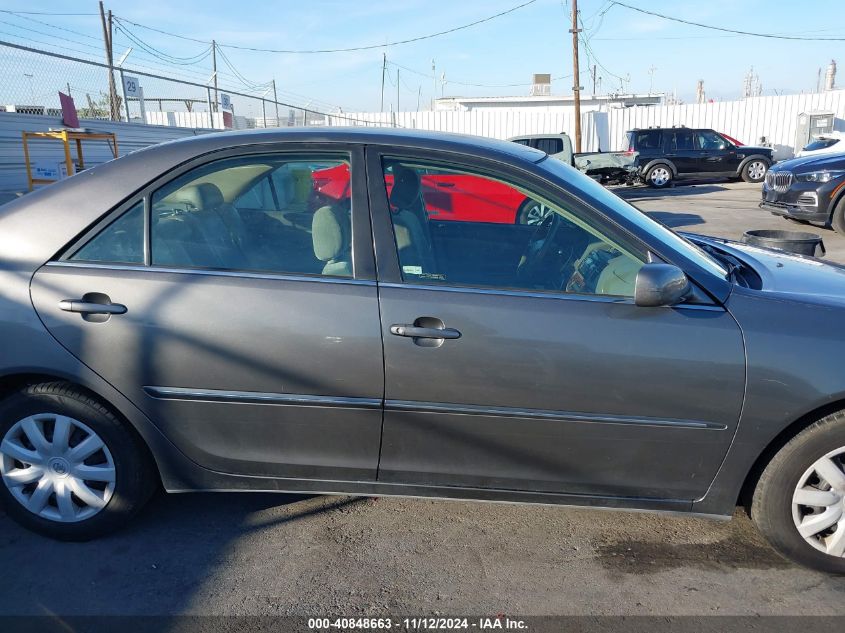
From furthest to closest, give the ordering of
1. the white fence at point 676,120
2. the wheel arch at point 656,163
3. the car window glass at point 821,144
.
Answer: the white fence at point 676,120 → the wheel arch at point 656,163 → the car window glass at point 821,144

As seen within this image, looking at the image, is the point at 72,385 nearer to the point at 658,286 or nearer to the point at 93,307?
the point at 93,307

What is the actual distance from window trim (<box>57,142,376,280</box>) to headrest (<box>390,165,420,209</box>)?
131 millimetres

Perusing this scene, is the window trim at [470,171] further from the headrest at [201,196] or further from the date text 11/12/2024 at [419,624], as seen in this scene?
the date text 11/12/2024 at [419,624]

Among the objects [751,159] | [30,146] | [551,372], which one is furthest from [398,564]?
[751,159]

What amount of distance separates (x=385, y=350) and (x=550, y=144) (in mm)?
14639

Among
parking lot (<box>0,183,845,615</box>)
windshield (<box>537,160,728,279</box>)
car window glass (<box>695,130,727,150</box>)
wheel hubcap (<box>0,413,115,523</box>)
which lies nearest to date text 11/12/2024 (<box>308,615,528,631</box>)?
parking lot (<box>0,183,845,615</box>)

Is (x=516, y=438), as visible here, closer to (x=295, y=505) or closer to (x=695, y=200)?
(x=295, y=505)

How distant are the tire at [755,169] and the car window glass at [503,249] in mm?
20300

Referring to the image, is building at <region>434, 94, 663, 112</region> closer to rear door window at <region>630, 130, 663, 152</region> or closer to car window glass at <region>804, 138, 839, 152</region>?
rear door window at <region>630, 130, 663, 152</region>

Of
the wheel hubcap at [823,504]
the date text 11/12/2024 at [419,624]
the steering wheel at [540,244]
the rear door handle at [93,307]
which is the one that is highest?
the steering wheel at [540,244]

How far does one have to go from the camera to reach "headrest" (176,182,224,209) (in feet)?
8.89

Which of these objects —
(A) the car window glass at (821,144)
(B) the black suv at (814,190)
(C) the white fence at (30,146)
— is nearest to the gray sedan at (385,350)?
(B) the black suv at (814,190)

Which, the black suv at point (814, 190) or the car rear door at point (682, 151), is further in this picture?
the car rear door at point (682, 151)

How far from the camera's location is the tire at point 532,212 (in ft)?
9.16
